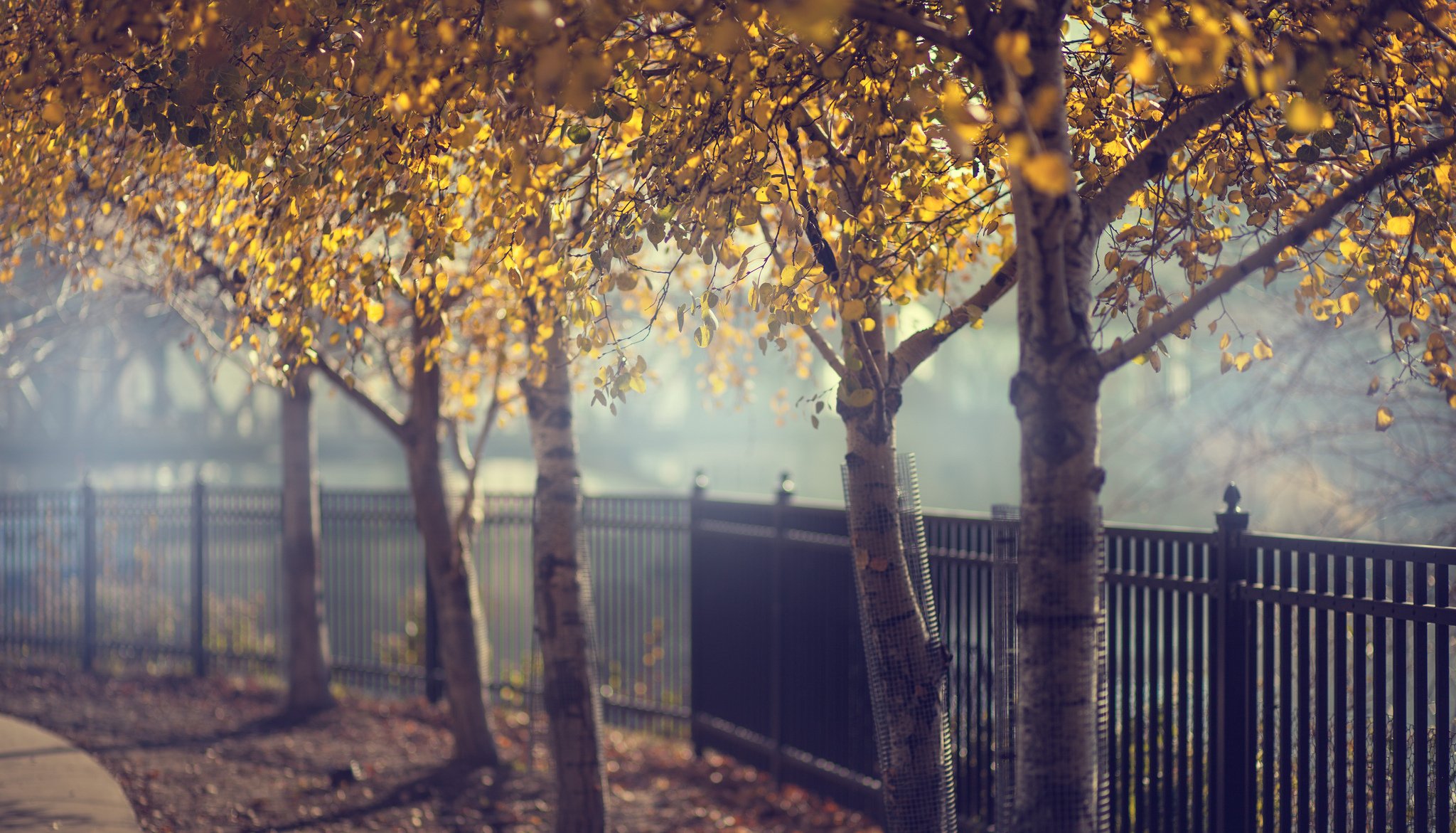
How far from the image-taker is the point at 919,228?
503 centimetres

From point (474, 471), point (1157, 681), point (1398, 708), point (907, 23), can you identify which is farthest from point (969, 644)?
point (907, 23)

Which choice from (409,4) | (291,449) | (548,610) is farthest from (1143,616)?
(291,449)

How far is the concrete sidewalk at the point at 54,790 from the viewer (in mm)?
5895

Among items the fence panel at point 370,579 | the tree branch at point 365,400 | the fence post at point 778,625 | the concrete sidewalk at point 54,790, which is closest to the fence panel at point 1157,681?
the fence post at point 778,625

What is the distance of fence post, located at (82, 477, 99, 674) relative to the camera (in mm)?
11305

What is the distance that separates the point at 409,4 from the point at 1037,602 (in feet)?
8.43

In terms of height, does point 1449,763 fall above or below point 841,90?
below

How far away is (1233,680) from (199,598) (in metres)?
9.09

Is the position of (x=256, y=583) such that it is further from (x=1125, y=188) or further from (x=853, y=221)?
(x=1125, y=188)

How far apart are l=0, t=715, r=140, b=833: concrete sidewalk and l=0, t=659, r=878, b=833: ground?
0.23 metres

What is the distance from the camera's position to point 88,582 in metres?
11.4

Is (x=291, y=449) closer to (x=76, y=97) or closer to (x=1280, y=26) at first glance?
(x=76, y=97)

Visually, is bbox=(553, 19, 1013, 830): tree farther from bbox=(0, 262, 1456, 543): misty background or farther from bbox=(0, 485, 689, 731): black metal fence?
bbox=(0, 485, 689, 731): black metal fence

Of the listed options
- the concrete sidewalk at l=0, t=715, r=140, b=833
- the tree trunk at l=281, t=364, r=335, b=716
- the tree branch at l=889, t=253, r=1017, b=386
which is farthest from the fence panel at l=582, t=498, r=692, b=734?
the tree branch at l=889, t=253, r=1017, b=386
